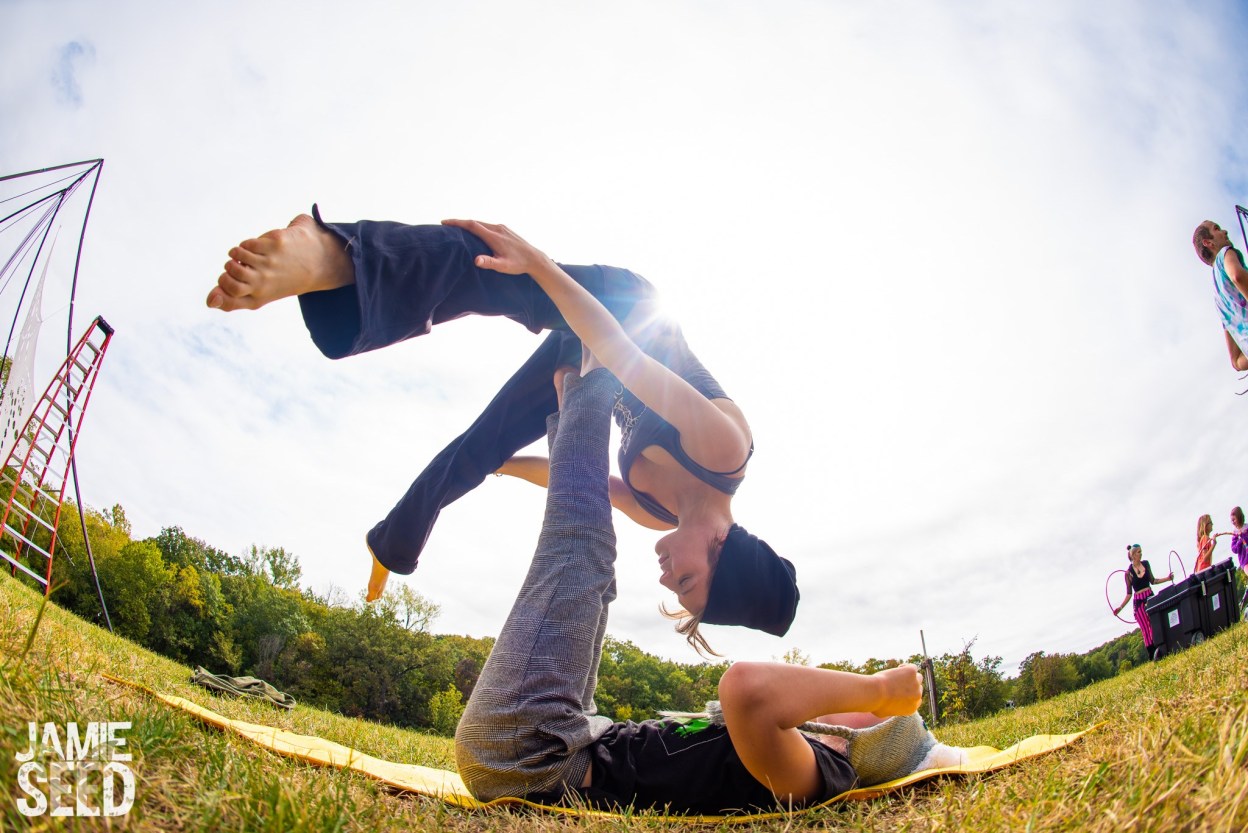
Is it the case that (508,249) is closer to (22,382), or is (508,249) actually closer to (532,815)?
(532,815)

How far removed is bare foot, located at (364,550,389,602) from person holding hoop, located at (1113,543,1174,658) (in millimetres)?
11410

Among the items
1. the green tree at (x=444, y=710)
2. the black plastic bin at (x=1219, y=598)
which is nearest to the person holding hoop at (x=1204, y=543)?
the black plastic bin at (x=1219, y=598)

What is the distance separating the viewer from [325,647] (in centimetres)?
2980

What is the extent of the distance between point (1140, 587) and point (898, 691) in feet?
37.4

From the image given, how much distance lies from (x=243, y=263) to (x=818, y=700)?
198 centimetres

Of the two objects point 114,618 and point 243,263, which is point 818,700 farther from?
point 114,618

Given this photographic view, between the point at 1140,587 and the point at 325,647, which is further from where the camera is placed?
the point at 325,647

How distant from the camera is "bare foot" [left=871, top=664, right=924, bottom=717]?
6.43 feet

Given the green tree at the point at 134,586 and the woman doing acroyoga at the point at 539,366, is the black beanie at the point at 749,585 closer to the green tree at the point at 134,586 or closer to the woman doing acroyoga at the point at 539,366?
the woman doing acroyoga at the point at 539,366

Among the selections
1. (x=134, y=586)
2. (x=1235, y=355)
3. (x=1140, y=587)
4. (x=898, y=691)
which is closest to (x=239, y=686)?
(x=898, y=691)

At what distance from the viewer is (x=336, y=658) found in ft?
95.6

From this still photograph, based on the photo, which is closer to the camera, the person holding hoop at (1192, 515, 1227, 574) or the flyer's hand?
the flyer's hand

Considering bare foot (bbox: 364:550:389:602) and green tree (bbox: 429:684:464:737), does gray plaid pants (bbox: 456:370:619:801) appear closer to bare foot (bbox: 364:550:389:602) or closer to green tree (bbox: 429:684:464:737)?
bare foot (bbox: 364:550:389:602)

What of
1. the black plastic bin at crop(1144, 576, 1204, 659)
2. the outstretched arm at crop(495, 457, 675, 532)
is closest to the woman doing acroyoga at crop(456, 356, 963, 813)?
the outstretched arm at crop(495, 457, 675, 532)
